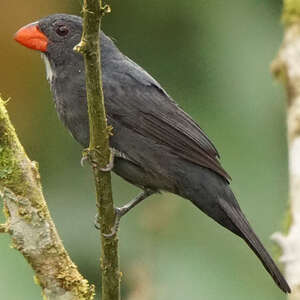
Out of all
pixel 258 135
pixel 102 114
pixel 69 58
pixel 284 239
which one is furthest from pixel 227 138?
pixel 102 114

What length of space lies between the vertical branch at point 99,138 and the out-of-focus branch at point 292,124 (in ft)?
3.90

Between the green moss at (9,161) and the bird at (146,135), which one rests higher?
the bird at (146,135)

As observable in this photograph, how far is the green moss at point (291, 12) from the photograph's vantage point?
647 centimetres

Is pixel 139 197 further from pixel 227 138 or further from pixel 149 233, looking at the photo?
pixel 227 138

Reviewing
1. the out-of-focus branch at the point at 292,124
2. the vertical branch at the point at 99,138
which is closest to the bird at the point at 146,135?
the out-of-focus branch at the point at 292,124

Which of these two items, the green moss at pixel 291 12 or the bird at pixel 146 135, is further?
the green moss at pixel 291 12

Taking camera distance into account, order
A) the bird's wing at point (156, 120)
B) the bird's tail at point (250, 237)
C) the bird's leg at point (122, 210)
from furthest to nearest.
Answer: the bird's wing at point (156, 120) < the bird's tail at point (250, 237) < the bird's leg at point (122, 210)

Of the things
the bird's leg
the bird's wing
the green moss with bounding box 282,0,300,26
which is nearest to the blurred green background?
the green moss with bounding box 282,0,300,26

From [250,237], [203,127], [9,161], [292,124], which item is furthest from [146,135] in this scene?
[292,124]

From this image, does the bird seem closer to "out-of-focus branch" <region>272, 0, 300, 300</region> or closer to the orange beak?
the orange beak

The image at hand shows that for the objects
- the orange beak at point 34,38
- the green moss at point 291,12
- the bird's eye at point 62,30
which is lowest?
the orange beak at point 34,38

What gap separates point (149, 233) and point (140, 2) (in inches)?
73.7

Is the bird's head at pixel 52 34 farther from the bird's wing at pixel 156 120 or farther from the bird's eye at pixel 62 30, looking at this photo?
the bird's wing at pixel 156 120

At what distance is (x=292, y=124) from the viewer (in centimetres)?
550
